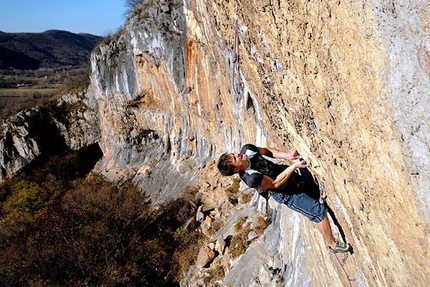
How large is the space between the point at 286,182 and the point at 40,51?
19509 cm

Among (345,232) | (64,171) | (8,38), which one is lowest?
(64,171)

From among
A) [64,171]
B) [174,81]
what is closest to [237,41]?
[174,81]

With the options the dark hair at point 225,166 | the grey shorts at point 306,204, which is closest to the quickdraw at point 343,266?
the grey shorts at point 306,204

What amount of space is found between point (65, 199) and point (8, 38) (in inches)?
7081

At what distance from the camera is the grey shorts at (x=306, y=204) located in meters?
4.39

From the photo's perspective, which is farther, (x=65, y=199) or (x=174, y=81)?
(x=65, y=199)

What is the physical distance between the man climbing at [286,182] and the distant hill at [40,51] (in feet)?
491

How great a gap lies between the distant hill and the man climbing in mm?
149654

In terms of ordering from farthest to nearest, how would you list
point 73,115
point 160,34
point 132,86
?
1. point 73,115
2. point 132,86
3. point 160,34

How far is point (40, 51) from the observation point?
164 m

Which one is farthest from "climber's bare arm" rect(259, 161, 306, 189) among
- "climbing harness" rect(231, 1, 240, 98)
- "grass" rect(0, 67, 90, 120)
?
"grass" rect(0, 67, 90, 120)

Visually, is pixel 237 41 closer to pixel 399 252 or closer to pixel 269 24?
pixel 269 24

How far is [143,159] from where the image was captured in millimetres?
26969

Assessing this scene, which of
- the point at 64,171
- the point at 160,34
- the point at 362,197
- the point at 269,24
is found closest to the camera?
the point at 362,197
